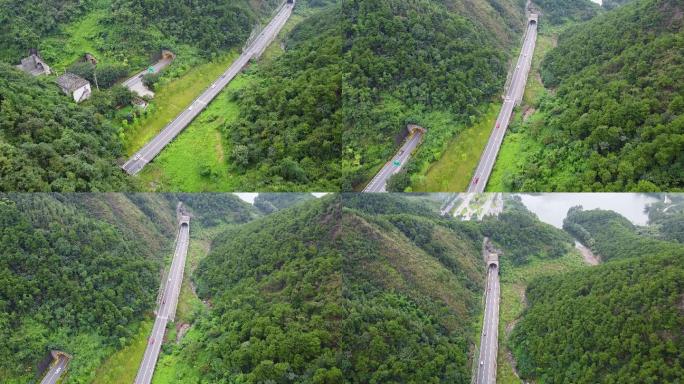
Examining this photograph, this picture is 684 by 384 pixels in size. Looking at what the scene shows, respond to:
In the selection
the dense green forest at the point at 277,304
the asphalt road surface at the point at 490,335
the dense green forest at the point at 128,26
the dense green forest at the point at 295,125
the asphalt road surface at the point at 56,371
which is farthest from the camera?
the dense green forest at the point at 128,26

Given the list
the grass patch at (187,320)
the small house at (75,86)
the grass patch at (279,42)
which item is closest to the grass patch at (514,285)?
the grass patch at (187,320)

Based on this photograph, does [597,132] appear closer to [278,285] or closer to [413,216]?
[413,216]

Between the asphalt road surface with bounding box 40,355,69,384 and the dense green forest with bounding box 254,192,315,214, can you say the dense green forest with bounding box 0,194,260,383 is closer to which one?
the asphalt road surface with bounding box 40,355,69,384

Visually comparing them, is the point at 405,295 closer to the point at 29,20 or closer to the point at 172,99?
the point at 172,99

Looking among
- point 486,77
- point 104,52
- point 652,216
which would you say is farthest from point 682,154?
point 104,52

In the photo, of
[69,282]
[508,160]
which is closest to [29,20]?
[69,282]

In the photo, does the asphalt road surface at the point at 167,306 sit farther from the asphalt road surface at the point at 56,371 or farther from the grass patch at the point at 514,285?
the grass patch at the point at 514,285
